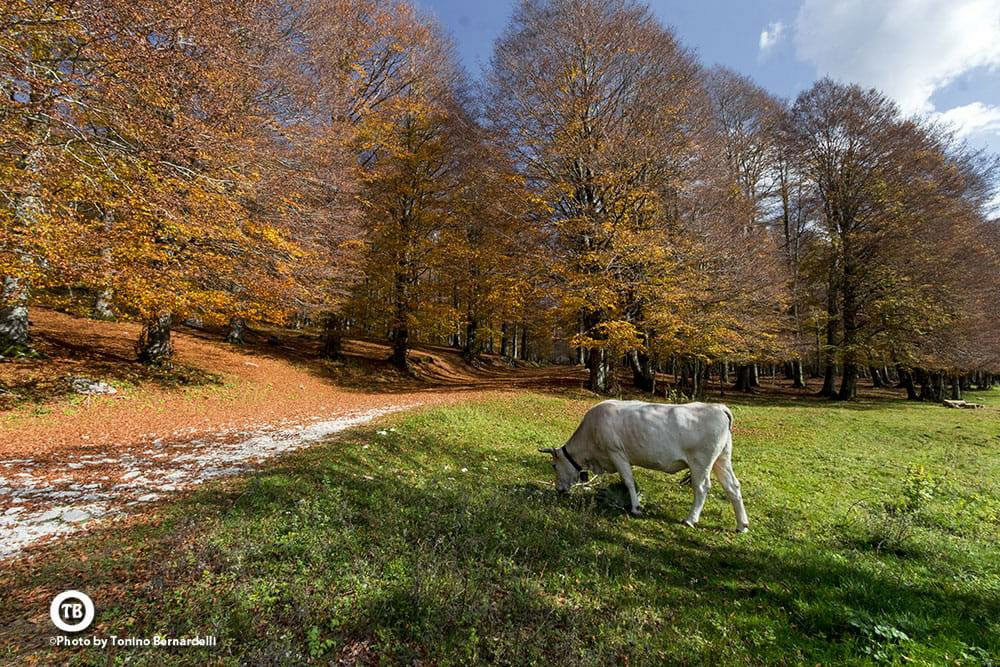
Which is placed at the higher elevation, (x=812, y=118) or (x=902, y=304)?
(x=812, y=118)

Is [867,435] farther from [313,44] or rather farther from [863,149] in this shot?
[313,44]

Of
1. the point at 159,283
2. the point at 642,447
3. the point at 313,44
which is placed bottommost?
the point at 642,447

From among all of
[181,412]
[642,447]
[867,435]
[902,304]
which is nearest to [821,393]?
[902,304]

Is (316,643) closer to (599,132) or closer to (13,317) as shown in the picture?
(13,317)

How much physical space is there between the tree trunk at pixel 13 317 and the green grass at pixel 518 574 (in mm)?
9993

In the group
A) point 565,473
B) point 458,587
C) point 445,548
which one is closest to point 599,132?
point 565,473

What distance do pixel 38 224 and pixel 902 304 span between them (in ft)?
109

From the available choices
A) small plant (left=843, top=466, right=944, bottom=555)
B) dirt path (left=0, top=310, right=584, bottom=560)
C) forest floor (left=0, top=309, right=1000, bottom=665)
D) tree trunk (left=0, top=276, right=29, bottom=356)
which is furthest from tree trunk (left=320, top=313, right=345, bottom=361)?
small plant (left=843, top=466, right=944, bottom=555)

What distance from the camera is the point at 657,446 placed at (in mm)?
6562

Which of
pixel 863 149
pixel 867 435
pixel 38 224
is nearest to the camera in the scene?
pixel 38 224

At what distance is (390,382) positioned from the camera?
20.3 meters

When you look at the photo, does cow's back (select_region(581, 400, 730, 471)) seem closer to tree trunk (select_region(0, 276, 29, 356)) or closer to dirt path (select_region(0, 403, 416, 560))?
dirt path (select_region(0, 403, 416, 560))

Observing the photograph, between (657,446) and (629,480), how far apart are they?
719 millimetres

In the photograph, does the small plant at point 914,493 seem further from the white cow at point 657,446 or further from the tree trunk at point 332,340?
the tree trunk at point 332,340
